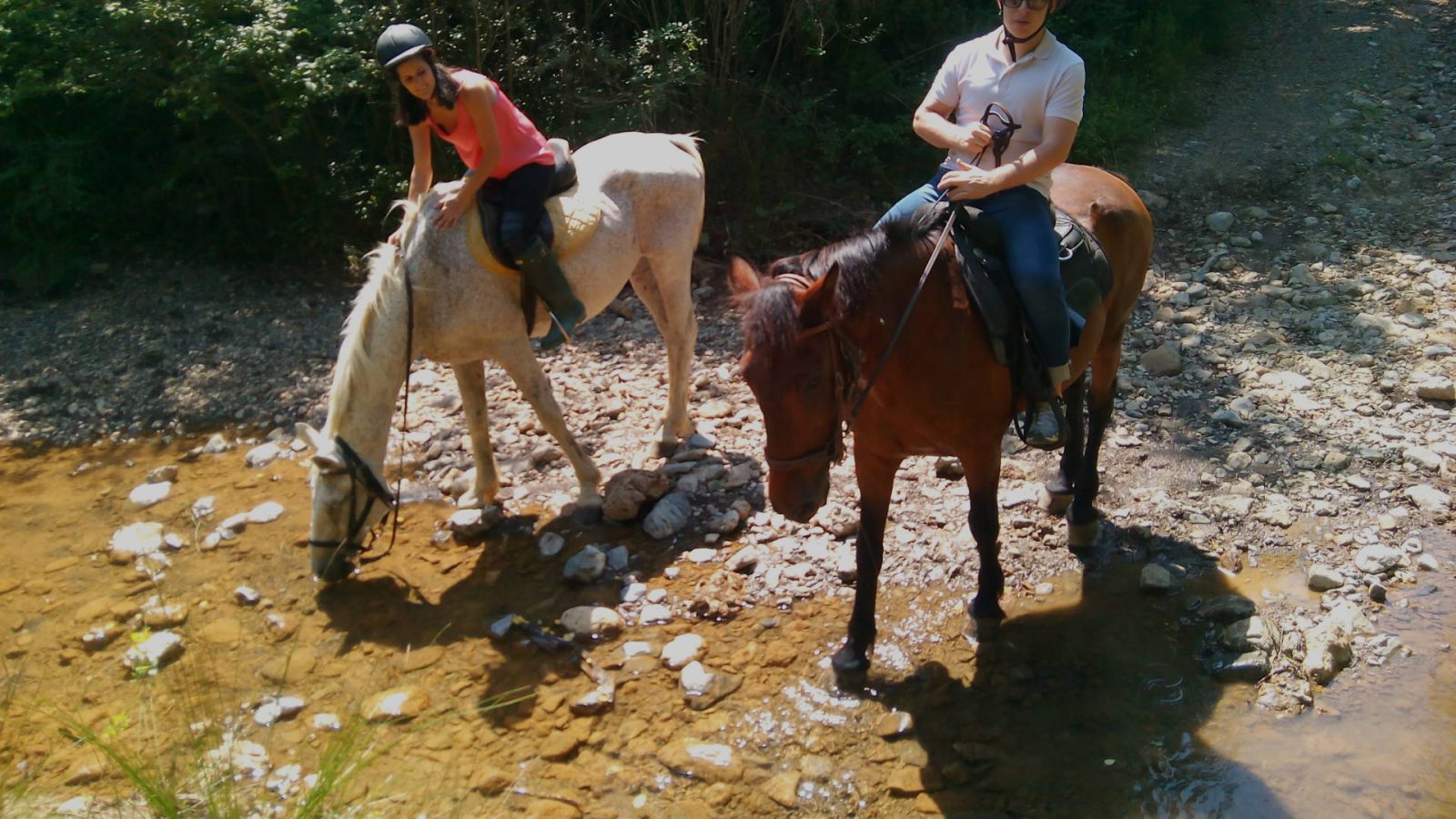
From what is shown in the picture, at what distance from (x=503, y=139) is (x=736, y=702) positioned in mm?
3028

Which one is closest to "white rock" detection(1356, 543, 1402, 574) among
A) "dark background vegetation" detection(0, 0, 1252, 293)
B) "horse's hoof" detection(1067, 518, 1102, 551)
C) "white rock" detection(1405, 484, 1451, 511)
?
"white rock" detection(1405, 484, 1451, 511)

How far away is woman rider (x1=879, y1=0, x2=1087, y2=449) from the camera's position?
11.5ft

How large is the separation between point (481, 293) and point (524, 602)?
1606 mm

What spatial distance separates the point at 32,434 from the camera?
22.2 feet

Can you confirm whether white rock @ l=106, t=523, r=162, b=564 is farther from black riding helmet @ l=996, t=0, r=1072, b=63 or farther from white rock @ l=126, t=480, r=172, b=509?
black riding helmet @ l=996, t=0, r=1072, b=63

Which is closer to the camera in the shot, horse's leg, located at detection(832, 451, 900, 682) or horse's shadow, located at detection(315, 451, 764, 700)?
horse's leg, located at detection(832, 451, 900, 682)

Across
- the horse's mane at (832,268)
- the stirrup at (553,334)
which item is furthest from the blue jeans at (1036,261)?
the stirrup at (553,334)

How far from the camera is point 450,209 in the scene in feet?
15.8

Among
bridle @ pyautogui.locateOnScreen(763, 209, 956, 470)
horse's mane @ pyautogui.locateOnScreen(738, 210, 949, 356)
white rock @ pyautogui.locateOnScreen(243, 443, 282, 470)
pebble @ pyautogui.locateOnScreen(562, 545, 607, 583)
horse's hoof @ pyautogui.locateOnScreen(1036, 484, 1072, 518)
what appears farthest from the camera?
white rock @ pyautogui.locateOnScreen(243, 443, 282, 470)

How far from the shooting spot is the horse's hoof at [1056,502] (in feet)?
16.5

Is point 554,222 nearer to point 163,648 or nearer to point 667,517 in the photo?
point 667,517

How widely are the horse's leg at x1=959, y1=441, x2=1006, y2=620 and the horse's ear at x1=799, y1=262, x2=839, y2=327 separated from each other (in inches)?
39.9

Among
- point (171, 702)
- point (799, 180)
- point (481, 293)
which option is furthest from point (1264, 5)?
point (171, 702)

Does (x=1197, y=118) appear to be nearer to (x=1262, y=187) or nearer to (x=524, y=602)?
(x=1262, y=187)
